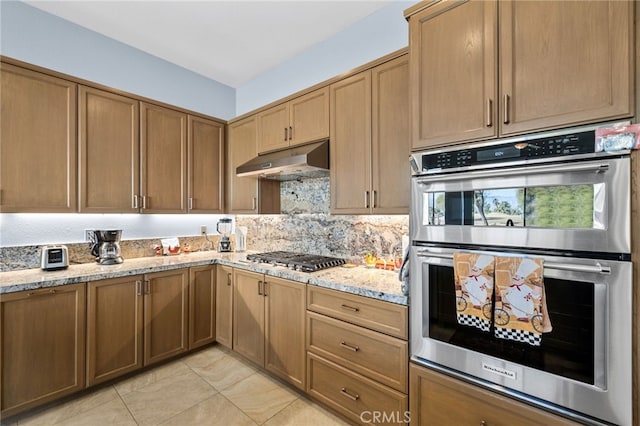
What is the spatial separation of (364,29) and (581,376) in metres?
2.65

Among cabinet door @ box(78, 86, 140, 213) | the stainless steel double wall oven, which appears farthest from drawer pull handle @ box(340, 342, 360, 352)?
cabinet door @ box(78, 86, 140, 213)

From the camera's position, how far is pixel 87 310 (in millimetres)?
2109

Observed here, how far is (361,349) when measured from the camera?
1.75m

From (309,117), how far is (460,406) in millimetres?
2194

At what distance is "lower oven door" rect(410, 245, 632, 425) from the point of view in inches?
40.7

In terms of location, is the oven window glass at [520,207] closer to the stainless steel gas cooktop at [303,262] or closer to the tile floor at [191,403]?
the stainless steel gas cooktop at [303,262]

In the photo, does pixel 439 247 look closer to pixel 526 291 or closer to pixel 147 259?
pixel 526 291

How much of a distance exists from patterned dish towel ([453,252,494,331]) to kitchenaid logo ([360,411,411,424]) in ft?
2.17

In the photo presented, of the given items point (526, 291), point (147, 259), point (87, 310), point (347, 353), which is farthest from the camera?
point (147, 259)

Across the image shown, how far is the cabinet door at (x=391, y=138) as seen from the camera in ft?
6.28

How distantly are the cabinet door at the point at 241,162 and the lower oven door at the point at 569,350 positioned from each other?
2.18 meters

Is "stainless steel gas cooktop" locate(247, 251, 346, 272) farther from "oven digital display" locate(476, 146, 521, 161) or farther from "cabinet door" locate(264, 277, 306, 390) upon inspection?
"oven digital display" locate(476, 146, 521, 161)

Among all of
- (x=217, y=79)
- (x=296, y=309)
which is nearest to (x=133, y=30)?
(x=217, y=79)

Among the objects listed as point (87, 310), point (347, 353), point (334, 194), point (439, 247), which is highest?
point (334, 194)
